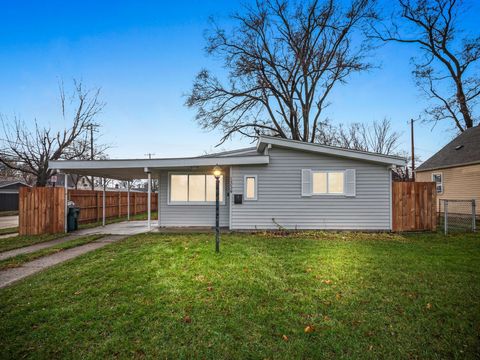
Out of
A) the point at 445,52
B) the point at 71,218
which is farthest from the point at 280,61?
the point at 71,218

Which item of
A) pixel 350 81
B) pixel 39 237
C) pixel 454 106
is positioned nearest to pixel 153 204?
pixel 39 237

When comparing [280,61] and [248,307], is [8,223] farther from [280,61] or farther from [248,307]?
[280,61]

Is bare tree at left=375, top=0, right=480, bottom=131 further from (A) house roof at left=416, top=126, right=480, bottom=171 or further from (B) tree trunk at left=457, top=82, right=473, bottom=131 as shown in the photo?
(A) house roof at left=416, top=126, right=480, bottom=171

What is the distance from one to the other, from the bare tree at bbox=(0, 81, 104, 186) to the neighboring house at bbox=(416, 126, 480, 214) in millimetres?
21285

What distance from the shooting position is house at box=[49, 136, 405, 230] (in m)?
9.23

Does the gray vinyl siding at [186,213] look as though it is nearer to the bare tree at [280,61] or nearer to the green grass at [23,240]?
the green grass at [23,240]

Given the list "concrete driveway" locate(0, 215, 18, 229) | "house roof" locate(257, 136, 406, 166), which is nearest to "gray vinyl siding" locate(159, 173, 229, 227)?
"house roof" locate(257, 136, 406, 166)

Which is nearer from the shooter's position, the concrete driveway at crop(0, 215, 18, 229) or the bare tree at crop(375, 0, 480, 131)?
the concrete driveway at crop(0, 215, 18, 229)

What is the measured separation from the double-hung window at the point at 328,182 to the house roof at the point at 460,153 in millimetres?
10386

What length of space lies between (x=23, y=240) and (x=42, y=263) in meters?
3.94

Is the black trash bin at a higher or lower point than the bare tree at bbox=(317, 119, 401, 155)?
lower

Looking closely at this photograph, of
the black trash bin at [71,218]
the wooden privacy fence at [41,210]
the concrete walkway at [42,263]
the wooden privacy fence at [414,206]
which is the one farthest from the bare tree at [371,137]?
the concrete walkway at [42,263]

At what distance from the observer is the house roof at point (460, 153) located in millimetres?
14625

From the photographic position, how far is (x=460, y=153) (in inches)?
615
